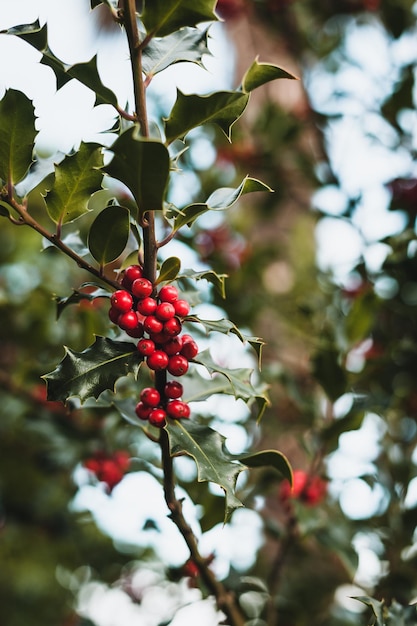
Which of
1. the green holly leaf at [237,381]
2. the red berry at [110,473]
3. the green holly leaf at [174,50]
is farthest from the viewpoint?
the red berry at [110,473]

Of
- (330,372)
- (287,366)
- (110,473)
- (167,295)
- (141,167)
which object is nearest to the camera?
(141,167)

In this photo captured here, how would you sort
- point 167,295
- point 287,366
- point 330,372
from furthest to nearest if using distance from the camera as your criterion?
1. point 287,366
2. point 330,372
3. point 167,295

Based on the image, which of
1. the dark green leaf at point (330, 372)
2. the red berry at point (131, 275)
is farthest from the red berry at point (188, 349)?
the dark green leaf at point (330, 372)

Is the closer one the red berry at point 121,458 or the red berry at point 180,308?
the red berry at point 180,308

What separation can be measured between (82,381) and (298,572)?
56.0 inches

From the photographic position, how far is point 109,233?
0.78m

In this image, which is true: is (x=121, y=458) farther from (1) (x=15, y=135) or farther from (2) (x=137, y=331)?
(1) (x=15, y=135)

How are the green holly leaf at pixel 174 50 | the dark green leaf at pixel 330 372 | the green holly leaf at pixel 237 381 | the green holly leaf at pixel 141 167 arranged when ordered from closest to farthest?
the green holly leaf at pixel 141 167 → the green holly leaf at pixel 174 50 → the green holly leaf at pixel 237 381 → the dark green leaf at pixel 330 372

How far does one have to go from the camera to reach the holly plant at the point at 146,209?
0.66 m

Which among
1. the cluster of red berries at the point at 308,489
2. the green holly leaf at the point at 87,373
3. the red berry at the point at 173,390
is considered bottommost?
the cluster of red berries at the point at 308,489

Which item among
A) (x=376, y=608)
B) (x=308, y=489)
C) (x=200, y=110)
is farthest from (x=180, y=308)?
(x=308, y=489)

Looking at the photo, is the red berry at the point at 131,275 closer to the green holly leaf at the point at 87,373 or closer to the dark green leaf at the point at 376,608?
the green holly leaf at the point at 87,373

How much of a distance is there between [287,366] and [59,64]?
165 cm

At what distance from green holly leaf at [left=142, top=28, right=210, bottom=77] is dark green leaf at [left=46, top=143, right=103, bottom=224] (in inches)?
4.6
